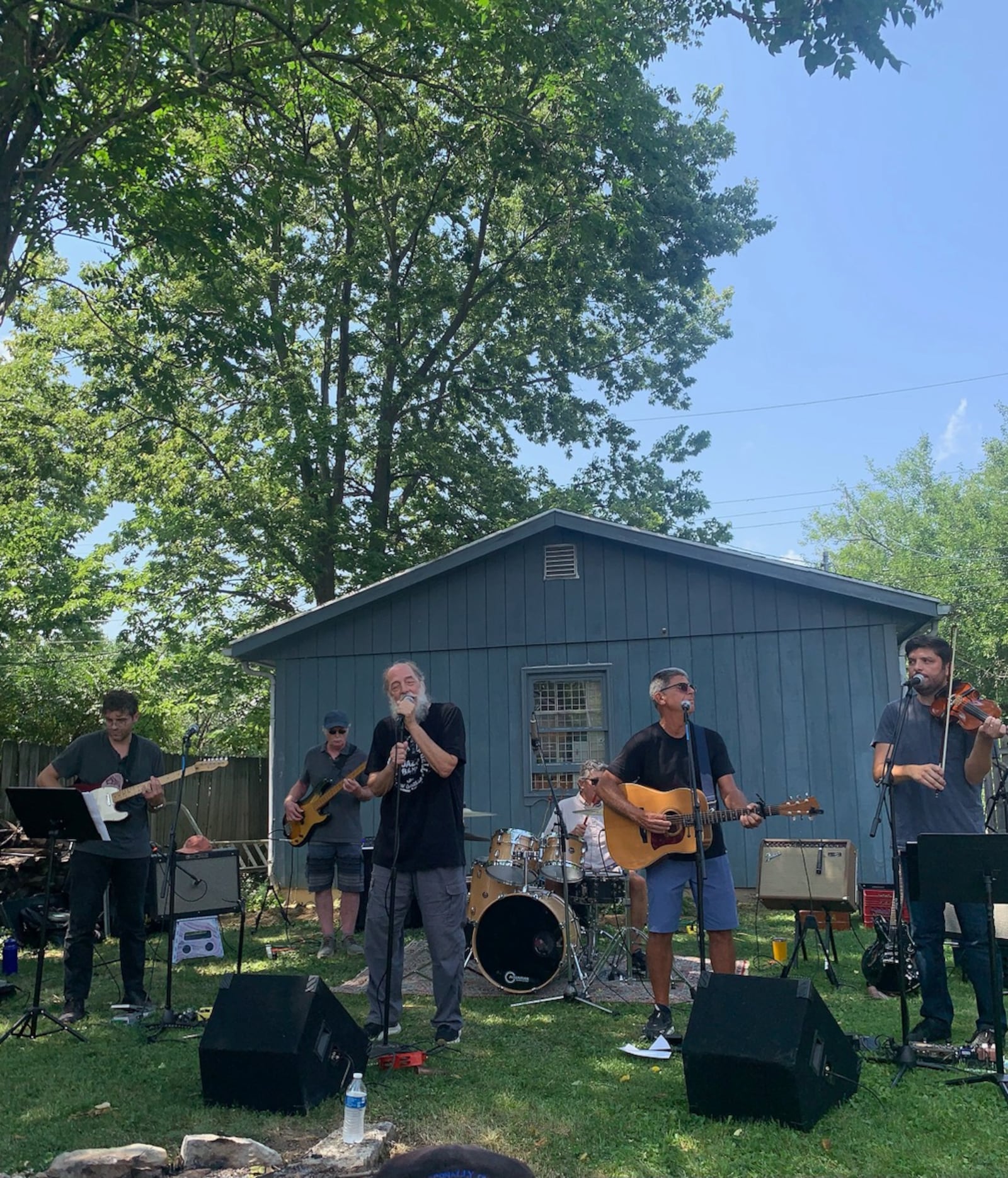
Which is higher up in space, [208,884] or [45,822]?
[45,822]

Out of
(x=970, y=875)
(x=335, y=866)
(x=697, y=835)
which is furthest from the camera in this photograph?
(x=335, y=866)

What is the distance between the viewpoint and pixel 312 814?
328 inches

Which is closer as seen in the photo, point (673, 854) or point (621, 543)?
point (673, 854)

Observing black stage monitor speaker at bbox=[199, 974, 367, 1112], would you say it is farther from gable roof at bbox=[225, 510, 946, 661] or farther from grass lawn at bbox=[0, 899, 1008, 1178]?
gable roof at bbox=[225, 510, 946, 661]

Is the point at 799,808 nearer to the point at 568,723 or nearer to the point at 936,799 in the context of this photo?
the point at 936,799

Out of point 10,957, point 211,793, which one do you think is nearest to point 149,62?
point 10,957

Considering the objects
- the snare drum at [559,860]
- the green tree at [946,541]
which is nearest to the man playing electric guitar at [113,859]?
the snare drum at [559,860]

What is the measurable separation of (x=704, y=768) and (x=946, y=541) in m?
36.7

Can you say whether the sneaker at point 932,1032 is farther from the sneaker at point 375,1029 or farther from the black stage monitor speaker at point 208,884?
the black stage monitor speaker at point 208,884

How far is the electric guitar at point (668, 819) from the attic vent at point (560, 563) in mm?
6112

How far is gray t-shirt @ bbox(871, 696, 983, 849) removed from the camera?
505 cm

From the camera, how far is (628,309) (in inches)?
805

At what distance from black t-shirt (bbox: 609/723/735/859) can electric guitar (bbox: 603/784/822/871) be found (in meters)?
0.06

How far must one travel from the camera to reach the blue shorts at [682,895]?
5219mm
